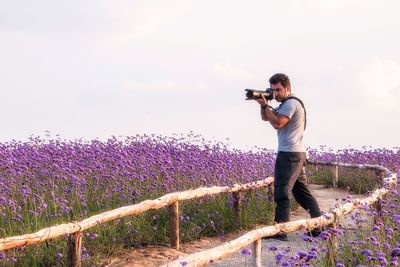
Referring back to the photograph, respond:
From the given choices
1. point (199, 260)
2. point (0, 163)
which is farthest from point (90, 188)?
point (199, 260)

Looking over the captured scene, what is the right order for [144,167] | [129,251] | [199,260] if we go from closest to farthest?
[199,260]
[129,251]
[144,167]

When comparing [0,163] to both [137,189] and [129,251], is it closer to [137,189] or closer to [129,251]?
[137,189]

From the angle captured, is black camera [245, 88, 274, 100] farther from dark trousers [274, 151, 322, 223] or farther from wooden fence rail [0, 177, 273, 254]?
wooden fence rail [0, 177, 273, 254]

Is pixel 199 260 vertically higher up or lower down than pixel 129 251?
higher up

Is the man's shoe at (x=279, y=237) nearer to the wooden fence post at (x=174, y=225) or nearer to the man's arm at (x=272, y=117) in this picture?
the wooden fence post at (x=174, y=225)

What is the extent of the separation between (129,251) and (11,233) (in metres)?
1.31

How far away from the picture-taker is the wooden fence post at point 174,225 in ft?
24.3

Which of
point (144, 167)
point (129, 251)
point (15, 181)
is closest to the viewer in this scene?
point (129, 251)

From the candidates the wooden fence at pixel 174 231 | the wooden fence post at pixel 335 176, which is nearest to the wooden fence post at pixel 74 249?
the wooden fence at pixel 174 231

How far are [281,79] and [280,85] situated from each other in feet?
0.24

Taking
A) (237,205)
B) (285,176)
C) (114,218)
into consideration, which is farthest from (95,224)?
(237,205)

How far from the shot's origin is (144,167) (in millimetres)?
9750

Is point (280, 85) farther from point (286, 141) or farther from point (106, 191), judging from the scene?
point (106, 191)

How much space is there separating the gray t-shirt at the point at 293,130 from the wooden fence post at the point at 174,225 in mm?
1480
